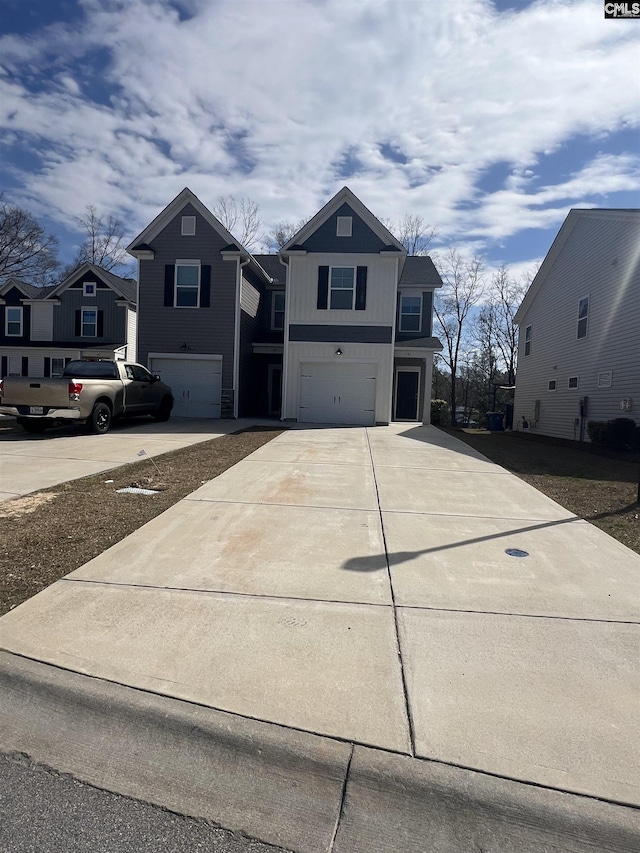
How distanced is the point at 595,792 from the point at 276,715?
1.32 m

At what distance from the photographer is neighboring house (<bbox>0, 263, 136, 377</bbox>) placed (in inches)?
1053

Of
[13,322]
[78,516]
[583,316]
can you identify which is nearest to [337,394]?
[583,316]

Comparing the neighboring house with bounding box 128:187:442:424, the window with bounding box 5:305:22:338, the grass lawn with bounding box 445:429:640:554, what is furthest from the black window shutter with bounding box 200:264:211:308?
the window with bounding box 5:305:22:338

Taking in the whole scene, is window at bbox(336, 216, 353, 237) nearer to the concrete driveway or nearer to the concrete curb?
the concrete driveway

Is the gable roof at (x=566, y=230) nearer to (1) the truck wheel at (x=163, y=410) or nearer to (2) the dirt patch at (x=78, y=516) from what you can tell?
(2) the dirt patch at (x=78, y=516)

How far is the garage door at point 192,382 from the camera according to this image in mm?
18328

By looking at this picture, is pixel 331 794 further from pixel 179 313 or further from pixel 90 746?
pixel 179 313

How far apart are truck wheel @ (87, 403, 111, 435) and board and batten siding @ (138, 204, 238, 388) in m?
5.94

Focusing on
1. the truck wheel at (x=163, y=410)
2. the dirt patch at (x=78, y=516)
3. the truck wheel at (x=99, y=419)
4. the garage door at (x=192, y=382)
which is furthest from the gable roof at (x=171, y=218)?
the dirt patch at (x=78, y=516)

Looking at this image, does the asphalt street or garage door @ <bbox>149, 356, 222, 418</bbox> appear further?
garage door @ <bbox>149, 356, 222, 418</bbox>

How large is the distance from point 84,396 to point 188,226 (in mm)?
9148

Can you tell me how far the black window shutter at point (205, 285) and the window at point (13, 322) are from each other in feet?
51.3

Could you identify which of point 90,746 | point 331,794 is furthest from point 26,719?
point 331,794

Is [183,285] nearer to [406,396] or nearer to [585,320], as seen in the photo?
[406,396]
